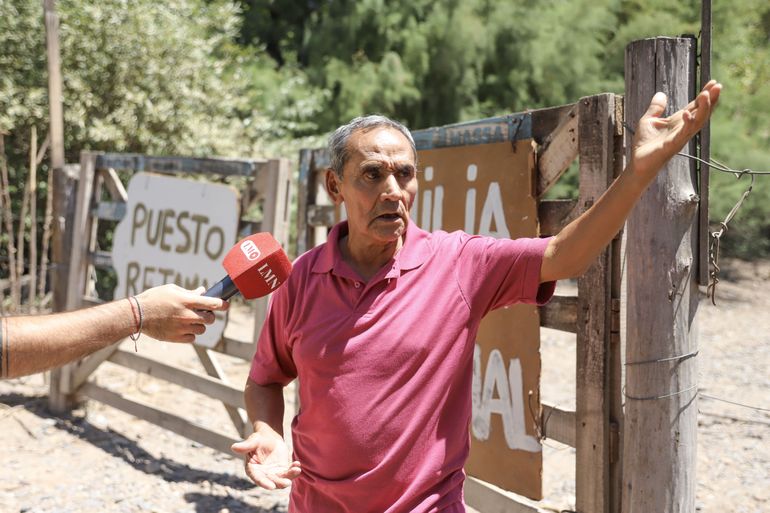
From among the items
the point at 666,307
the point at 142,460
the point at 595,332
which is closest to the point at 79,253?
the point at 142,460

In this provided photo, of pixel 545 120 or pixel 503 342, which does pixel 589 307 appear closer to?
pixel 503 342

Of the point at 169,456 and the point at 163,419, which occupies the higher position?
the point at 163,419

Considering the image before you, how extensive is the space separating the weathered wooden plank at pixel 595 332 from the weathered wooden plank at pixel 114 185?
14.5 ft

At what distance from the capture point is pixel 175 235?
18.9 feet

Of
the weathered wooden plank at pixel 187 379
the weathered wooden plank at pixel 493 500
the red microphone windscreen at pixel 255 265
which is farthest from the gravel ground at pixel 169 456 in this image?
the red microphone windscreen at pixel 255 265

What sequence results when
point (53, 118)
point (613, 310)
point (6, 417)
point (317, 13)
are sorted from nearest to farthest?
point (613, 310) < point (6, 417) < point (53, 118) < point (317, 13)

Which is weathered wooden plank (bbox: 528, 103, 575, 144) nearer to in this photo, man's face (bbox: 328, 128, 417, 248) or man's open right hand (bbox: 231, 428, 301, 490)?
man's face (bbox: 328, 128, 417, 248)

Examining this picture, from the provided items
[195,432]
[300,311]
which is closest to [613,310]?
[300,311]

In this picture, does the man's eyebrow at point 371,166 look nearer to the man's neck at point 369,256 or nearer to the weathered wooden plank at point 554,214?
the man's neck at point 369,256

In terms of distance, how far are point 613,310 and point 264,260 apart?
4.43 ft

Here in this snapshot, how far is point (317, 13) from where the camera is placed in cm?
1639

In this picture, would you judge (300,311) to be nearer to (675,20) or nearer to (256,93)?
(256,93)

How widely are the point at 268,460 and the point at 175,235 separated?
374 cm

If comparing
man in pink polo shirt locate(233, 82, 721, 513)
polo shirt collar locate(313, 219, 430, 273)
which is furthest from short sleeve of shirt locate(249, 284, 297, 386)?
polo shirt collar locate(313, 219, 430, 273)
